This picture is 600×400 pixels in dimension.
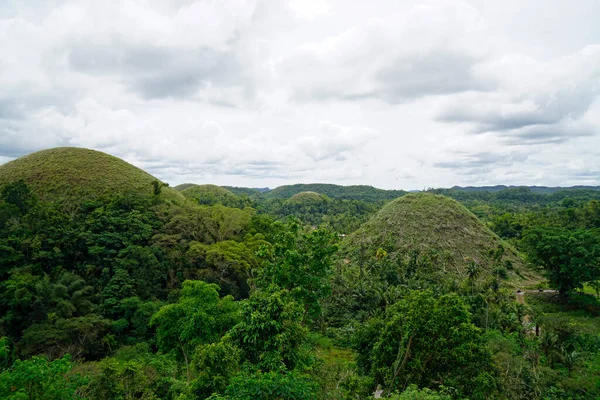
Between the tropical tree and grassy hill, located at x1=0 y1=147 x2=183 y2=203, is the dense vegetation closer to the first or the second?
the tropical tree

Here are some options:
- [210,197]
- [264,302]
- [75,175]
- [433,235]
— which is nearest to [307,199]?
[210,197]

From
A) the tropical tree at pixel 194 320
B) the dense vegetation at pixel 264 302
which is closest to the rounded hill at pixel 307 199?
the dense vegetation at pixel 264 302

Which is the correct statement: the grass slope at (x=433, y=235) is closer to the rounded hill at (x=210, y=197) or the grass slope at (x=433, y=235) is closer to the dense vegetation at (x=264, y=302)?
the dense vegetation at (x=264, y=302)

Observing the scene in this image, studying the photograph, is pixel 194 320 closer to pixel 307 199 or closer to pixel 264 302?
pixel 264 302

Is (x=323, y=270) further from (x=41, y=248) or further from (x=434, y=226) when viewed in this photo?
(x=434, y=226)

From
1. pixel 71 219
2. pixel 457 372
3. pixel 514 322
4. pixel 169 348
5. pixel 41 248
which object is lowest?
pixel 514 322

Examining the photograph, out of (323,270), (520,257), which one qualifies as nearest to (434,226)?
(520,257)
